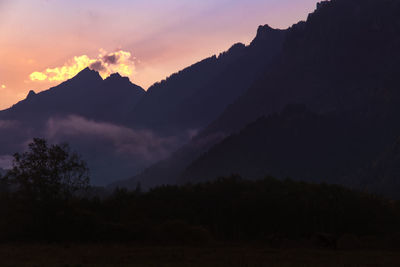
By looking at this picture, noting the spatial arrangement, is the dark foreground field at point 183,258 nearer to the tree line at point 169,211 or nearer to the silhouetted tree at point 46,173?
the tree line at point 169,211

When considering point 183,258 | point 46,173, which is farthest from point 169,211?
point 183,258

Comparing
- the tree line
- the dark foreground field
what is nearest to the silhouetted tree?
the tree line

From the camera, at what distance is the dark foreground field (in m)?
32.1

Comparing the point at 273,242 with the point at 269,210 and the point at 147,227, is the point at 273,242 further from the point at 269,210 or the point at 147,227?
the point at 147,227

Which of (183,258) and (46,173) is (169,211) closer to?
(46,173)

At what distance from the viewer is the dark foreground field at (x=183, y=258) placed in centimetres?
3212

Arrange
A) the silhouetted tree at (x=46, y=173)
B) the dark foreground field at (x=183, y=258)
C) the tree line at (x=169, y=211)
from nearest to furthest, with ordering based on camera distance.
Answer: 1. the dark foreground field at (x=183, y=258)
2. the tree line at (x=169, y=211)
3. the silhouetted tree at (x=46, y=173)

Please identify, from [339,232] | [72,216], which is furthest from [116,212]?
[339,232]

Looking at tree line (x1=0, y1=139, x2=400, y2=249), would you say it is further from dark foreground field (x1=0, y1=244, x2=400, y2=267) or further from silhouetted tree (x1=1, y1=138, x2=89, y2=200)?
dark foreground field (x1=0, y1=244, x2=400, y2=267)

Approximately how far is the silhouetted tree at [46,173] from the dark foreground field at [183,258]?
45.7ft

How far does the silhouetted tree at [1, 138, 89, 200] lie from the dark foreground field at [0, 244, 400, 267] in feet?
45.7

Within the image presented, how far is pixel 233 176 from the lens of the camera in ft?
246

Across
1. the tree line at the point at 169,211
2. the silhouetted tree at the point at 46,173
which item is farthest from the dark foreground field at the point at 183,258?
the silhouetted tree at the point at 46,173

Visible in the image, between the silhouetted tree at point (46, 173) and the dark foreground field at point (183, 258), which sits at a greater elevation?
the silhouetted tree at point (46, 173)
